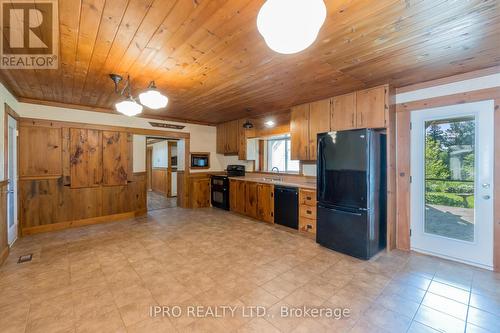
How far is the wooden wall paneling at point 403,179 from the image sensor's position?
3.24 m

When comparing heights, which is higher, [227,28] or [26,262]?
[227,28]

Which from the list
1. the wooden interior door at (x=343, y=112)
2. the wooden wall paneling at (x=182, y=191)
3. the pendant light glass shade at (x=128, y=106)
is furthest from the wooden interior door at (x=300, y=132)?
the wooden wall paneling at (x=182, y=191)

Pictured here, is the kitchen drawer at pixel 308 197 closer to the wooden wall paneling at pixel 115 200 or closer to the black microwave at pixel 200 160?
the black microwave at pixel 200 160

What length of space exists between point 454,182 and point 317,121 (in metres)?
2.10

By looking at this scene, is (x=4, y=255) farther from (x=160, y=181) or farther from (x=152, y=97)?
(x=160, y=181)

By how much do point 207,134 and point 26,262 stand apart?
4.56 m

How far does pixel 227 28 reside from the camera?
1.84 metres

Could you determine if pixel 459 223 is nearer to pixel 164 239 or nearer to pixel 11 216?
pixel 164 239

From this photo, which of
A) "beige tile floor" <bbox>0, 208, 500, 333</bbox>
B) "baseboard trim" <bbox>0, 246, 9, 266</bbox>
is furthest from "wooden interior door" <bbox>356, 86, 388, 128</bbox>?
"baseboard trim" <bbox>0, 246, 9, 266</bbox>

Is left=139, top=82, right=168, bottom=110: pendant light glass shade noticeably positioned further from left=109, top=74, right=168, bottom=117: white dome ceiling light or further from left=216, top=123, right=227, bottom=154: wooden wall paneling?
left=216, top=123, right=227, bottom=154: wooden wall paneling

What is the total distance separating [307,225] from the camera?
12.7 feet

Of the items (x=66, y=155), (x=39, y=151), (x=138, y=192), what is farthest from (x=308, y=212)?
(x=39, y=151)

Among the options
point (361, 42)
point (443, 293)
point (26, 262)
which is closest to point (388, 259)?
point (443, 293)

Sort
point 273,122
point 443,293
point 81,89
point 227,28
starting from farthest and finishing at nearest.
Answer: point 273,122
point 81,89
point 443,293
point 227,28
